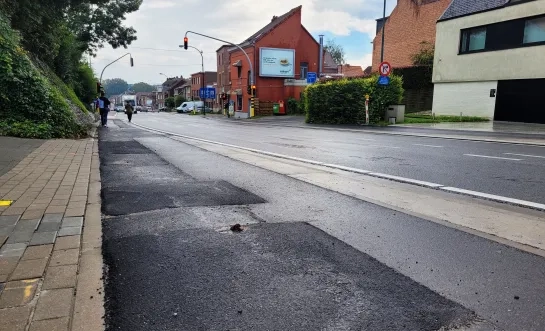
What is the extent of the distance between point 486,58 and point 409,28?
1922cm

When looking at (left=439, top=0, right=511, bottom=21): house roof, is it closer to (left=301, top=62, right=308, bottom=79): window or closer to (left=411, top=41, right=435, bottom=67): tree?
A: (left=411, top=41, right=435, bottom=67): tree

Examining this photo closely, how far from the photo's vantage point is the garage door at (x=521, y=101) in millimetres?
21803

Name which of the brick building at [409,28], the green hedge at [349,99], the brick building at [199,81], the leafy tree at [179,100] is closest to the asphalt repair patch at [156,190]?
the green hedge at [349,99]

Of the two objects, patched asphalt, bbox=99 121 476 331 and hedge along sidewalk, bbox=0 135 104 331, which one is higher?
hedge along sidewalk, bbox=0 135 104 331

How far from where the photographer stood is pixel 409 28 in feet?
137

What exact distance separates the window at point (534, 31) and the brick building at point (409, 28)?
16.2 m

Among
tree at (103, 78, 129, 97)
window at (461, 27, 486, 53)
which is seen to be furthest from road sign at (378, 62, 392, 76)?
tree at (103, 78, 129, 97)

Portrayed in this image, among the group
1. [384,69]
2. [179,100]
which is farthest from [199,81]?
[384,69]

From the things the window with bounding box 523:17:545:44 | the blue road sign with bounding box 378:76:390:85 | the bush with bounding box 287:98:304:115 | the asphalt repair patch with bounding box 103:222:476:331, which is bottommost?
the asphalt repair patch with bounding box 103:222:476:331

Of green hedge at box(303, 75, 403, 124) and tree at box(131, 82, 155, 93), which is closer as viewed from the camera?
green hedge at box(303, 75, 403, 124)

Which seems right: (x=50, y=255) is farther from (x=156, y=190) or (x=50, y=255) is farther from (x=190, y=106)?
(x=190, y=106)

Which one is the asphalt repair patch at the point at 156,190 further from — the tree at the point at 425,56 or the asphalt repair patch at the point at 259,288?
the tree at the point at 425,56

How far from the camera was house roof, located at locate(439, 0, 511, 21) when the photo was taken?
936 inches

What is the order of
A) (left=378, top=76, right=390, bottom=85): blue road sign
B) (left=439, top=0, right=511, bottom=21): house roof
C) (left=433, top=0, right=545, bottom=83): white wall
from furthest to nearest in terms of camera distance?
(left=439, top=0, right=511, bottom=21): house roof → (left=378, top=76, right=390, bottom=85): blue road sign → (left=433, top=0, right=545, bottom=83): white wall
